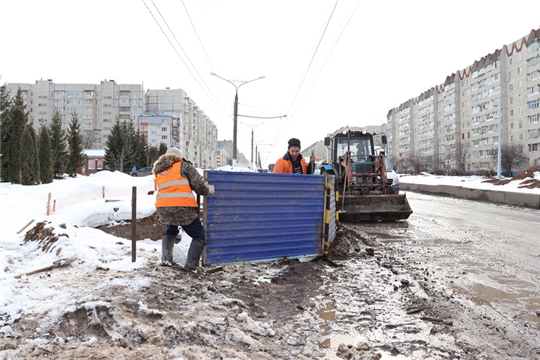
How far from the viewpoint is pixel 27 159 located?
79.0ft

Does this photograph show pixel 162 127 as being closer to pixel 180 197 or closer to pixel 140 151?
pixel 140 151

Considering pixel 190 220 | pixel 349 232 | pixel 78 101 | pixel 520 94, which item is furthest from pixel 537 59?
pixel 78 101

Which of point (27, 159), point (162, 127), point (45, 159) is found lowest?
point (27, 159)

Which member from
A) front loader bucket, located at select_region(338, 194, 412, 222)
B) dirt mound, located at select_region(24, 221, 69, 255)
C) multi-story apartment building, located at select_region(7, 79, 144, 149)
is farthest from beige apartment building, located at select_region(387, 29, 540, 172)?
multi-story apartment building, located at select_region(7, 79, 144, 149)

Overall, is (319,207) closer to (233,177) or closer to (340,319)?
(233,177)

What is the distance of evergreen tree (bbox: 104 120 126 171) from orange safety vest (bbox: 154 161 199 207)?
4314cm

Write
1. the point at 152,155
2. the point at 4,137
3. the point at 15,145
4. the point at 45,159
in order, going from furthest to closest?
the point at 152,155, the point at 45,159, the point at 4,137, the point at 15,145

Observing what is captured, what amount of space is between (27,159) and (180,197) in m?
24.0

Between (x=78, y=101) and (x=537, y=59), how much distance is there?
101 m

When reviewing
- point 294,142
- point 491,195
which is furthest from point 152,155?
point 294,142

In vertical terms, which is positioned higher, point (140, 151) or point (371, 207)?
point (140, 151)

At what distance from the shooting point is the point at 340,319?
12.3 feet

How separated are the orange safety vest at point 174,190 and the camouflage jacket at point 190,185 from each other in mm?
A: 49

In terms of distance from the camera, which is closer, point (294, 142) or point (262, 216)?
point (262, 216)
